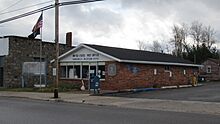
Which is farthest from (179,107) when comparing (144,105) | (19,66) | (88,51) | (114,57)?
(19,66)

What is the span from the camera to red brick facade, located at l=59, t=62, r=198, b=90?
3155 cm

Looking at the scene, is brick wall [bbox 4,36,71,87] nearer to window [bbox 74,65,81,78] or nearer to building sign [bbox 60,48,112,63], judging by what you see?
building sign [bbox 60,48,112,63]

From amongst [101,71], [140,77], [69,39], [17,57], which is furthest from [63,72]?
[69,39]

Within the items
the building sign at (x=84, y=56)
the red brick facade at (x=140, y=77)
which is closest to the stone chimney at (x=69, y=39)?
the building sign at (x=84, y=56)

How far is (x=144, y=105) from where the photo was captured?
20.8m

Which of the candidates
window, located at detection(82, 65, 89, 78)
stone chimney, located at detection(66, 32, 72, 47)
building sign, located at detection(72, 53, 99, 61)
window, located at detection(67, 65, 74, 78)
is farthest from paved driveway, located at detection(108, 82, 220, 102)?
stone chimney, located at detection(66, 32, 72, 47)

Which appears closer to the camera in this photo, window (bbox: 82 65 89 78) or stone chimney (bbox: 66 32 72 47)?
window (bbox: 82 65 89 78)

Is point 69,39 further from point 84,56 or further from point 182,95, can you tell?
point 182,95

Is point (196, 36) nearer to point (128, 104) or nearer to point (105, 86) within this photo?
point (105, 86)

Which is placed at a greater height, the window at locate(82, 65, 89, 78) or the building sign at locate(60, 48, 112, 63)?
the building sign at locate(60, 48, 112, 63)

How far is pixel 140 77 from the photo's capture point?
33625 millimetres

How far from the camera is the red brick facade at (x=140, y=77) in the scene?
104ft

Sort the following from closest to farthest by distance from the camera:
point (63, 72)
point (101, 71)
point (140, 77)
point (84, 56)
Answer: point (101, 71) < point (140, 77) < point (84, 56) < point (63, 72)

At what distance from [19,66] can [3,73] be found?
1.79 meters
